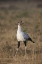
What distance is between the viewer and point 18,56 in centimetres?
1019

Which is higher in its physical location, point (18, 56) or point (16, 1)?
point (16, 1)

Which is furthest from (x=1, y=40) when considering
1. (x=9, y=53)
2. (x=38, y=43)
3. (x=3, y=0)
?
(x=3, y=0)

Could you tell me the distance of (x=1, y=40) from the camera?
1298cm

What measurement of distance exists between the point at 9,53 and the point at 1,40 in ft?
8.36

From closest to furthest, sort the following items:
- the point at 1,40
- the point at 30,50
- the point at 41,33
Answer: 1. the point at 30,50
2. the point at 1,40
3. the point at 41,33

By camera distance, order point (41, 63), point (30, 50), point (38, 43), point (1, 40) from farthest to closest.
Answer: point (1, 40), point (38, 43), point (30, 50), point (41, 63)

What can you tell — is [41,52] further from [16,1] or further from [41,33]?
[16,1]

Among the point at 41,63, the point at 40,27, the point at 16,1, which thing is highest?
the point at 16,1

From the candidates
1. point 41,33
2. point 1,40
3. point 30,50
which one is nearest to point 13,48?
point 30,50

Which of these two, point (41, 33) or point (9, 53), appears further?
point (41, 33)

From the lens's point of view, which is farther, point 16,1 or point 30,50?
point 16,1

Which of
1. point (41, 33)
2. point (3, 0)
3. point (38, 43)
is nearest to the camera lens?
point (38, 43)

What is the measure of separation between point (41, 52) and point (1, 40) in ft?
8.70

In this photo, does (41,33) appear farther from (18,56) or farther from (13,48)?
(18,56)
